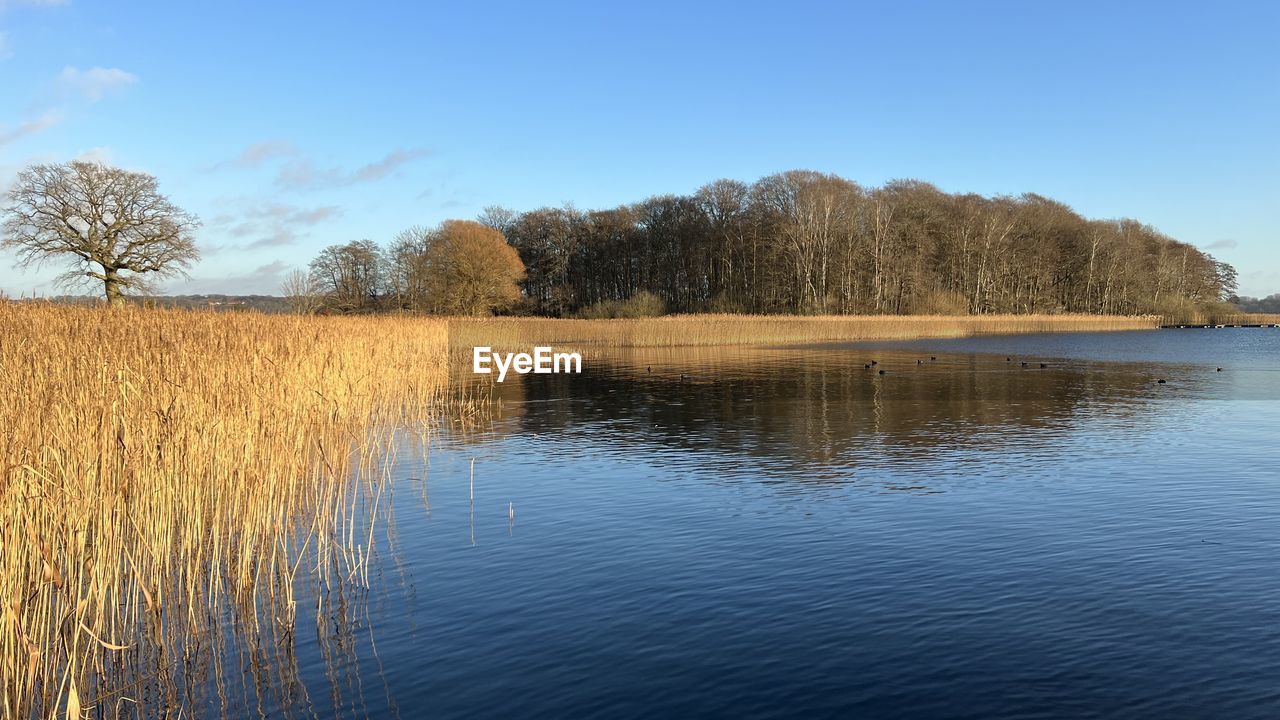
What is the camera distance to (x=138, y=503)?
6.84 m

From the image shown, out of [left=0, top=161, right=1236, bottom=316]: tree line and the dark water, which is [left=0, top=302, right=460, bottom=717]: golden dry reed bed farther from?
[left=0, top=161, right=1236, bottom=316]: tree line

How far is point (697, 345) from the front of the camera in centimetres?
4884

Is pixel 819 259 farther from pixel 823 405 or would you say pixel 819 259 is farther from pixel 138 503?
pixel 138 503

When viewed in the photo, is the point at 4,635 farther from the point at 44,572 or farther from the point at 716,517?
the point at 716,517

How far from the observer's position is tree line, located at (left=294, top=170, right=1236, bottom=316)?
234 ft

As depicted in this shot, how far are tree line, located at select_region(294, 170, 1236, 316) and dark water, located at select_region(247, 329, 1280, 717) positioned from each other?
163 feet

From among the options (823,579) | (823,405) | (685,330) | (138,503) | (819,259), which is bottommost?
(823,579)

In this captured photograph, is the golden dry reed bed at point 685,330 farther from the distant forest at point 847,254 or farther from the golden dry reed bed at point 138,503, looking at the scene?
the golden dry reed bed at point 138,503

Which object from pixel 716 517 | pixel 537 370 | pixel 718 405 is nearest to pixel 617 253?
pixel 537 370

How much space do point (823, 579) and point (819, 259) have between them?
67669mm

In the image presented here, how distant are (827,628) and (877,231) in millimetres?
67581

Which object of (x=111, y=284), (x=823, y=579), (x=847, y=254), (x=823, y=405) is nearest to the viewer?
(x=823, y=579)

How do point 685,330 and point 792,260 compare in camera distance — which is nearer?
point 685,330

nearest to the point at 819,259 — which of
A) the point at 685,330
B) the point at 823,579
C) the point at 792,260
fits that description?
the point at 792,260
